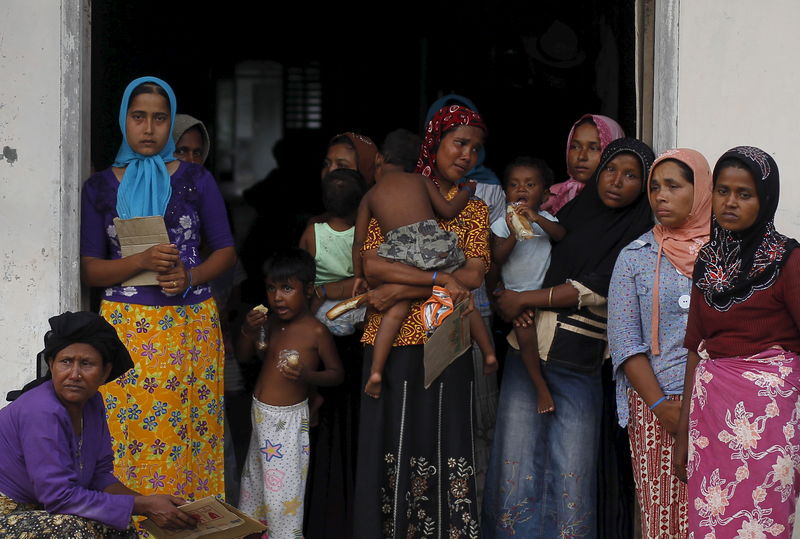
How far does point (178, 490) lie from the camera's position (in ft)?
14.6

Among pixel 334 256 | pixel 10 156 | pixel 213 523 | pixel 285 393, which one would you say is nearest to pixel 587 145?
pixel 334 256

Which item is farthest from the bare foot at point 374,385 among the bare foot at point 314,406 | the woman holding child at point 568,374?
the woman holding child at point 568,374

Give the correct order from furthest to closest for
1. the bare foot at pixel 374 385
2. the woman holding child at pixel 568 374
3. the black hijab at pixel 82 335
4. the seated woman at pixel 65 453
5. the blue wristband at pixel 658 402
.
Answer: the woman holding child at pixel 568 374 → the bare foot at pixel 374 385 → the blue wristband at pixel 658 402 → the black hijab at pixel 82 335 → the seated woman at pixel 65 453

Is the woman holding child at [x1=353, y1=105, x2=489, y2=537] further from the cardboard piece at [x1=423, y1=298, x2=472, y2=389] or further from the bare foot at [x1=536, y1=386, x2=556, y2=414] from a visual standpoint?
the bare foot at [x1=536, y1=386, x2=556, y2=414]

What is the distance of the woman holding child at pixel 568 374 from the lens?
4.58 metres

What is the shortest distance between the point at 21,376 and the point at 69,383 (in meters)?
1.11

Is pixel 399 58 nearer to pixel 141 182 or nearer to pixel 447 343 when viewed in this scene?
pixel 141 182

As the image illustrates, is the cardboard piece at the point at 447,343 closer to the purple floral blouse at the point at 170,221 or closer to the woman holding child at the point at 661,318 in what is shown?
the woman holding child at the point at 661,318

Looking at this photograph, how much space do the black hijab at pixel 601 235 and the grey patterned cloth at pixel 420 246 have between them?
0.55m

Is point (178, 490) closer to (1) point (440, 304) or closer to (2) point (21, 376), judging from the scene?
(2) point (21, 376)

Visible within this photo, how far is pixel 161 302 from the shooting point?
4484 millimetres

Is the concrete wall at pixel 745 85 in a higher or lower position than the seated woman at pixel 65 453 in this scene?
higher

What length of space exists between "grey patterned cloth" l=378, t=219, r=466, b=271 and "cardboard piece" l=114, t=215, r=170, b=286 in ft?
2.98

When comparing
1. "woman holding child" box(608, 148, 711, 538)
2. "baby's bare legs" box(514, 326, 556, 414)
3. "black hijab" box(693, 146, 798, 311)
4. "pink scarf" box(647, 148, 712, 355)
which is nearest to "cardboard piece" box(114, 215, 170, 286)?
"baby's bare legs" box(514, 326, 556, 414)
